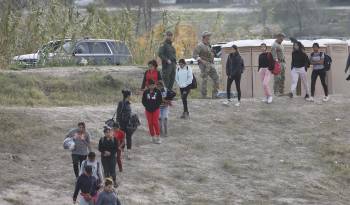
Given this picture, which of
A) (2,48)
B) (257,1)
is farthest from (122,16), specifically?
(257,1)

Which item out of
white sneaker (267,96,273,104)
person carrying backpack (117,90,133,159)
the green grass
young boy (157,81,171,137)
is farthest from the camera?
white sneaker (267,96,273,104)

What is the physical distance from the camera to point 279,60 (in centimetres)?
2558

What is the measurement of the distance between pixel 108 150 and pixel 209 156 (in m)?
4.07

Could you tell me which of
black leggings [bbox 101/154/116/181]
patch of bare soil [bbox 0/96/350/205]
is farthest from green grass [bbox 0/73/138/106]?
black leggings [bbox 101/154/116/181]

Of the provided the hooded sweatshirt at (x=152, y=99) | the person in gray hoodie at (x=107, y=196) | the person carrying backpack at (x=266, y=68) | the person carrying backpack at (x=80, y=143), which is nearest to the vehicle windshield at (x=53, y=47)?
the person carrying backpack at (x=266, y=68)

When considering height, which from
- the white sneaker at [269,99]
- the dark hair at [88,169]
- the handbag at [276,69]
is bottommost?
the dark hair at [88,169]

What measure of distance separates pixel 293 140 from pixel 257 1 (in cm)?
5218

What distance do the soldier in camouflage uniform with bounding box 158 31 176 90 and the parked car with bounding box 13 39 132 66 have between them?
8.02 meters

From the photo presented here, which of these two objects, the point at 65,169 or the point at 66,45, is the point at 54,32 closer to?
the point at 66,45

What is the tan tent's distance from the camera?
2733 cm

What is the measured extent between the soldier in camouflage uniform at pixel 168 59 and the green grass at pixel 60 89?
2.39 m

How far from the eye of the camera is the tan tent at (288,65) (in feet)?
89.7

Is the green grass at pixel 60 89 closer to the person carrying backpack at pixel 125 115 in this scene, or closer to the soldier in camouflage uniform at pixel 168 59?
the soldier in camouflage uniform at pixel 168 59

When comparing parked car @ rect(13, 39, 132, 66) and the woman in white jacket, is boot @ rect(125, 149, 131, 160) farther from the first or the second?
parked car @ rect(13, 39, 132, 66)
